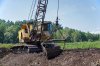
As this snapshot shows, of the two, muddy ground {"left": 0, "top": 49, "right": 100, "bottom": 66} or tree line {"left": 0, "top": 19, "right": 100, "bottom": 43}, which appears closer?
muddy ground {"left": 0, "top": 49, "right": 100, "bottom": 66}

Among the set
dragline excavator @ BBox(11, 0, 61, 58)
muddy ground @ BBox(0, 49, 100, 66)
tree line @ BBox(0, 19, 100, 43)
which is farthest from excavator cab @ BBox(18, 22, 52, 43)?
tree line @ BBox(0, 19, 100, 43)

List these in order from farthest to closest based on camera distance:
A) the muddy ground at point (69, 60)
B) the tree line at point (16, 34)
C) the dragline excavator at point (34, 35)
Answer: the tree line at point (16, 34)
the dragline excavator at point (34, 35)
the muddy ground at point (69, 60)

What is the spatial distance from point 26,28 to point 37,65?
12586 millimetres

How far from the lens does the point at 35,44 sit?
115ft

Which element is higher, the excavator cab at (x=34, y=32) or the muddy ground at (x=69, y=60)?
the excavator cab at (x=34, y=32)

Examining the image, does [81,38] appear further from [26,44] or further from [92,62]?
[92,62]

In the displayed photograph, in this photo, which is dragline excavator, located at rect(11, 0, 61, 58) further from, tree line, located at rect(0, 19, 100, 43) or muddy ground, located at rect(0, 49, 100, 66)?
tree line, located at rect(0, 19, 100, 43)

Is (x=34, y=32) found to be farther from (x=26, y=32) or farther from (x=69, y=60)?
(x=69, y=60)

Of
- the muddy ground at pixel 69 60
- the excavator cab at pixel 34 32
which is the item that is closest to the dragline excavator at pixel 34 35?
the excavator cab at pixel 34 32

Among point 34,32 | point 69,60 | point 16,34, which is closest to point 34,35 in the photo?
point 34,32

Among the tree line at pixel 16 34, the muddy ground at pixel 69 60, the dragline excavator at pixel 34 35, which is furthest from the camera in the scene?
the tree line at pixel 16 34

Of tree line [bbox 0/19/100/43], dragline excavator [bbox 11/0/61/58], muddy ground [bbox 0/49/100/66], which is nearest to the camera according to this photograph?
muddy ground [bbox 0/49/100/66]

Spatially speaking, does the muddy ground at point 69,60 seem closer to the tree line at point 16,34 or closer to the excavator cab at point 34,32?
the excavator cab at point 34,32

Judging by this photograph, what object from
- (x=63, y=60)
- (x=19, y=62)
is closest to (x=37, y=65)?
(x=63, y=60)
